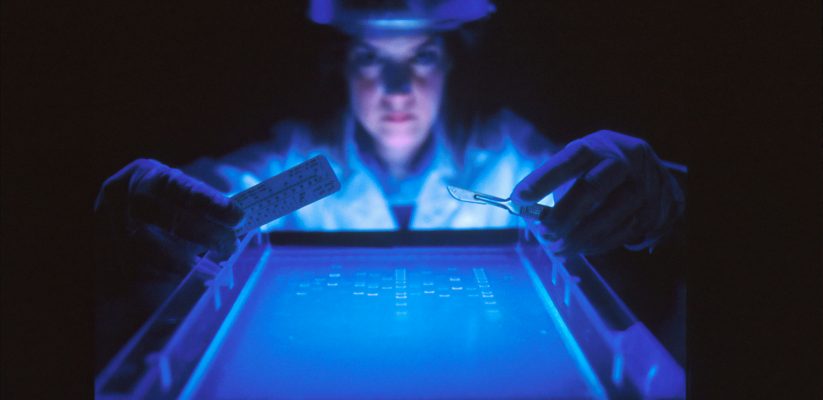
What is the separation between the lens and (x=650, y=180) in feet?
3.84

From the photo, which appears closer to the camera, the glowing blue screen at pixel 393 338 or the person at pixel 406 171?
the glowing blue screen at pixel 393 338

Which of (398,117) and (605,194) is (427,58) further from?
(605,194)

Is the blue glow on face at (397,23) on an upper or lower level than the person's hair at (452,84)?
upper

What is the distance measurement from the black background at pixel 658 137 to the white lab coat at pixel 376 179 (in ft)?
0.69

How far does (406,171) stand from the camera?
1415mm

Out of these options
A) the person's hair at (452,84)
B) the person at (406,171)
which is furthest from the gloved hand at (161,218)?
the person's hair at (452,84)

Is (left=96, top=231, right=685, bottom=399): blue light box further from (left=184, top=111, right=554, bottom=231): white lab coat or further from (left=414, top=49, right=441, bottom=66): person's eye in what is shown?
(left=414, top=49, right=441, bottom=66): person's eye

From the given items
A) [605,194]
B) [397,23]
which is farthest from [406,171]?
[605,194]

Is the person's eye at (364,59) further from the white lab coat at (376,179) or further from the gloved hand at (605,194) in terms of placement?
the gloved hand at (605,194)

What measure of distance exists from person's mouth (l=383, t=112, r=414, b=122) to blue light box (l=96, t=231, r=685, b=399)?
0.32 m

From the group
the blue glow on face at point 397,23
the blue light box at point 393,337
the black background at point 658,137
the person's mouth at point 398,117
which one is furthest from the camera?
the person's mouth at point 398,117

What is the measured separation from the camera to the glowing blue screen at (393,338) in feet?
2.58

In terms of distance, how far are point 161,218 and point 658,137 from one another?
93 centimetres

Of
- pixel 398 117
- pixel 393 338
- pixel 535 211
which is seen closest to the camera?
pixel 393 338
